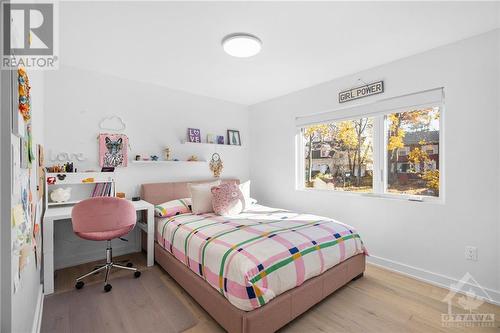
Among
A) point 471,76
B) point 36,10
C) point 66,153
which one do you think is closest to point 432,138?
point 471,76

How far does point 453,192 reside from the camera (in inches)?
96.2

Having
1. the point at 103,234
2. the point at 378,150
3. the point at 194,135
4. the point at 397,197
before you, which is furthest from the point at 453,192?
the point at 103,234

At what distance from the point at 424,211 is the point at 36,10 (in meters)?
3.95

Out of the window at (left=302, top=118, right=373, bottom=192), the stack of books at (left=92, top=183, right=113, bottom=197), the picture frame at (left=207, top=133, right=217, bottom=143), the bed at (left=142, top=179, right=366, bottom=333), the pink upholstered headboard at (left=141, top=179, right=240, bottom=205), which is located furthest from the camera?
the picture frame at (left=207, top=133, right=217, bottom=143)

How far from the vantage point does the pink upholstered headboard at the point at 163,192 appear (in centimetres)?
341

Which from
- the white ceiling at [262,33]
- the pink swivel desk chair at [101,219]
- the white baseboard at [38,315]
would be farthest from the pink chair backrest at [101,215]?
the white ceiling at [262,33]

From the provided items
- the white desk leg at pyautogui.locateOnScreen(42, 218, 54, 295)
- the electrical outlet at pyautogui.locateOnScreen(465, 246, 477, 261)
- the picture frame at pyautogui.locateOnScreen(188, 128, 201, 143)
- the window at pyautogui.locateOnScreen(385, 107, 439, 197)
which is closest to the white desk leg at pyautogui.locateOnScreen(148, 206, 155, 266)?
the white desk leg at pyautogui.locateOnScreen(42, 218, 54, 295)

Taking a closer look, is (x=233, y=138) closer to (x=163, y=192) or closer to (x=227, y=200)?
(x=163, y=192)

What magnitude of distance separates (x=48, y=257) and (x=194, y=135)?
2.42 m

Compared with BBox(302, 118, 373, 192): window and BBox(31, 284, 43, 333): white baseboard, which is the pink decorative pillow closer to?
BBox(302, 118, 373, 192): window

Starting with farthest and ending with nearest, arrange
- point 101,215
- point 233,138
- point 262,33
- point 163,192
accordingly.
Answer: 1. point 233,138
2. point 163,192
3. point 101,215
4. point 262,33

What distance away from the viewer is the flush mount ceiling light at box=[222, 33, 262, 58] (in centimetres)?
226

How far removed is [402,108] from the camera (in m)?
2.83

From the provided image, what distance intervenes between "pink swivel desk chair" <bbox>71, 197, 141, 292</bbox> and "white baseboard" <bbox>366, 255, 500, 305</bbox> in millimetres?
2977
